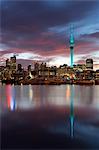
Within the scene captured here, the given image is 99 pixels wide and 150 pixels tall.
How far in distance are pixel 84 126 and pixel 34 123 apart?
2751mm

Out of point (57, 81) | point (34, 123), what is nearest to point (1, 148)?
point (34, 123)

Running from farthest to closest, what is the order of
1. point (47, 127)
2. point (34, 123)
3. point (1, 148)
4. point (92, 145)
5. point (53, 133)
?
1. point (34, 123)
2. point (47, 127)
3. point (53, 133)
4. point (92, 145)
5. point (1, 148)

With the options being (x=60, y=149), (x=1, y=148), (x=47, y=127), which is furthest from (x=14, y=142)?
(x=47, y=127)

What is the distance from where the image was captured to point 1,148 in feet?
33.7

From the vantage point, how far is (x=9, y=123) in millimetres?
16156

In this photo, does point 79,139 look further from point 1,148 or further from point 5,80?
point 5,80

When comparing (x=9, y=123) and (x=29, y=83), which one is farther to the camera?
(x=29, y=83)

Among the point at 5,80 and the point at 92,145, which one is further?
the point at 5,80

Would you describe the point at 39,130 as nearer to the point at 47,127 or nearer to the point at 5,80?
the point at 47,127

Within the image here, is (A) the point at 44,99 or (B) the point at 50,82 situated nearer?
(A) the point at 44,99

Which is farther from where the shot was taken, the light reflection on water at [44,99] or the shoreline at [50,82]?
the shoreline at [50,82]

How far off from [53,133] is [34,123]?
2935 millimetres

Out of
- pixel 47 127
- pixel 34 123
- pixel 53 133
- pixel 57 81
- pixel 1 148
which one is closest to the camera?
pixel 1 148

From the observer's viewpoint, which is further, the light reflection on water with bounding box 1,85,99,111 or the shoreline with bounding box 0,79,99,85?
the shoreline with bounding box 0,79,99,85
